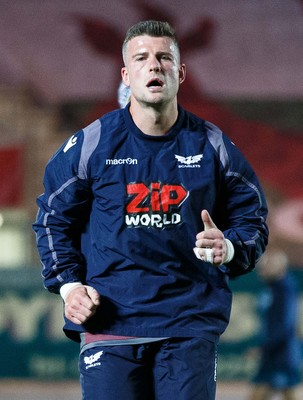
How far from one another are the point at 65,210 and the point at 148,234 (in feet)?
0.88

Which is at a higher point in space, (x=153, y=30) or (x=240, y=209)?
(x=153, y=30)

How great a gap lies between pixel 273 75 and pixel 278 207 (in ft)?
3.22

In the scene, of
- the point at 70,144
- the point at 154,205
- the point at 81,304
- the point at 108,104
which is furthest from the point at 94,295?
the point at 108,104

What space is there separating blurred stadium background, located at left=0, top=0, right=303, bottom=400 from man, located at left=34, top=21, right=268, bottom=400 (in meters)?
4.31

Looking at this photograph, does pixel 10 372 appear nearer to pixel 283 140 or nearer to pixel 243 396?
pixel 243 396

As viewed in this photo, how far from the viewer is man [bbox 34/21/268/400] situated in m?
2.78

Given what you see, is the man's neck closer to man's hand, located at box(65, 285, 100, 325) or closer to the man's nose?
the man's nose

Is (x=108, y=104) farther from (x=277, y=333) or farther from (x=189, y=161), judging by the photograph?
(x=189, y=161)

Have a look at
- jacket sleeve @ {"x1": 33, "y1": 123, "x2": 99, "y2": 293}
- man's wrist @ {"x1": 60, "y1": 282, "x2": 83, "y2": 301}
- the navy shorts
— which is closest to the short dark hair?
jacket sleeve @ {"x1": 33, "y1": 123, "x2": 99, "y2": 293}

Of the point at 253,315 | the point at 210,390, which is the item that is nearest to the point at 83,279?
the point at 210,390

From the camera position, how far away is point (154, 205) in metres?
2.81

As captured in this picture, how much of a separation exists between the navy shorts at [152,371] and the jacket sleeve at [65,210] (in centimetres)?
25

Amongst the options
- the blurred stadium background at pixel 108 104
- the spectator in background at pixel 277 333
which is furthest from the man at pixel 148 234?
the blurred stadium background at pixel 108 104

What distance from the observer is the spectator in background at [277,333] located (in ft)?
22.4
